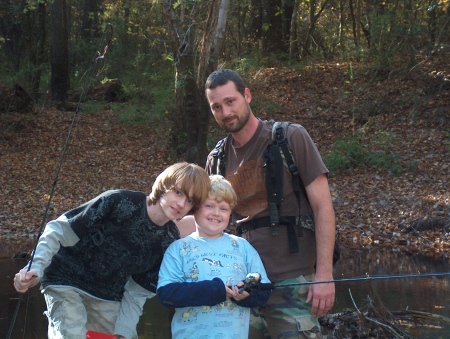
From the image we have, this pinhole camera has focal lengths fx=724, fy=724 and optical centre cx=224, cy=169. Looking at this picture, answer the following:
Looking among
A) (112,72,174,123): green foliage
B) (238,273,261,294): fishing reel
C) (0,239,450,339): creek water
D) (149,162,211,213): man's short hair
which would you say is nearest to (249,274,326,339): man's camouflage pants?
(238,273,261,294): fishing reel

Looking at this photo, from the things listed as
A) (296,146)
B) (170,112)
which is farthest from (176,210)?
(170,112)

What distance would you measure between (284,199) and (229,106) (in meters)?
0.60

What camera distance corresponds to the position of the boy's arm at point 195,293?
3.41m

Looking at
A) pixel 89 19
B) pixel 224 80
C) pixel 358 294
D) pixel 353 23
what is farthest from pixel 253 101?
pixel 224 80

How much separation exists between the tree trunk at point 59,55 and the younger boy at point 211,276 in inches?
753

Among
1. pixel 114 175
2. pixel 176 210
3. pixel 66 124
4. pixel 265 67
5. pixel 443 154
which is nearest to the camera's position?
pixel 176 210

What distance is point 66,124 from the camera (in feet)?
64.7

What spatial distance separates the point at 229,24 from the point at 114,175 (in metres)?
8.28

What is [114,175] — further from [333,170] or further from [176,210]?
[176,210]

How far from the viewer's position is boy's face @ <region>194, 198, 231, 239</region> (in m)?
3.67

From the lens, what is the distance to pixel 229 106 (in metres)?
4.01

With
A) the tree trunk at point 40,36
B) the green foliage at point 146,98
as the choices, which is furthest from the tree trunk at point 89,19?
the green foliage at point 146,98

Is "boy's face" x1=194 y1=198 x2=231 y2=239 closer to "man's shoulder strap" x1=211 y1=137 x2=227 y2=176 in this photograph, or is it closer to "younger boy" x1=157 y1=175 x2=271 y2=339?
"younger boy" x1=157 y1=175 x2=271 y2=339

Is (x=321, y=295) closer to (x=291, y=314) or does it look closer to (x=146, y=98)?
(x=291, y=314)
